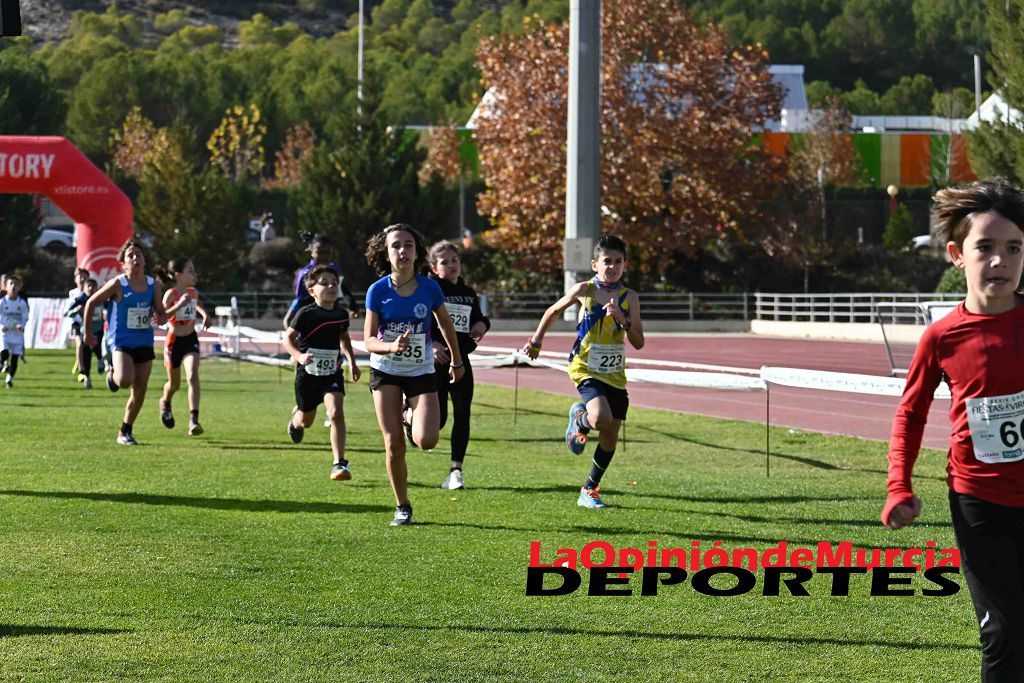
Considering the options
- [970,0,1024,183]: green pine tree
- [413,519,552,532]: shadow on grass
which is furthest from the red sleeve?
[970,0,1024,183]: green pine tree

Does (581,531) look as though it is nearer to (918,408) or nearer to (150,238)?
(918,408)

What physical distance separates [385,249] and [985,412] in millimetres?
5761

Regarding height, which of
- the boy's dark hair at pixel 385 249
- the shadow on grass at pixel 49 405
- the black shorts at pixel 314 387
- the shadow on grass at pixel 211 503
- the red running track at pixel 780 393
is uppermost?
the boy's dark hair at pixel 385 249

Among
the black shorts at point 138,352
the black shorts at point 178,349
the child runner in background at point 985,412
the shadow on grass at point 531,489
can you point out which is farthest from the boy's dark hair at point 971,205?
the black shorts at point 178,349

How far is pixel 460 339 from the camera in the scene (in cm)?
1245

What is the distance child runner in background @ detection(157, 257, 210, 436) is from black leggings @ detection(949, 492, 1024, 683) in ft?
39.3

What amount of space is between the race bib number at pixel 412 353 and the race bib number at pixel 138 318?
5.85 meters

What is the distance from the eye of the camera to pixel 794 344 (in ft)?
137

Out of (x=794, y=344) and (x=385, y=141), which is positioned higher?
(x=385, y=141)

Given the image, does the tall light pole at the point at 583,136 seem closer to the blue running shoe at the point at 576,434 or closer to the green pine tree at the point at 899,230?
the blue running shoe at the point at 576,434

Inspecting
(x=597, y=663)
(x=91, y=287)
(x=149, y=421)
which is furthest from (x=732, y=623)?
(x=91, y=287)

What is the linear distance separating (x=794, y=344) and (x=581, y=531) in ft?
108

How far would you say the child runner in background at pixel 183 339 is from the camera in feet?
52.5

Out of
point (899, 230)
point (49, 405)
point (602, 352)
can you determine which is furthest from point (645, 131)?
point (602, 352)
